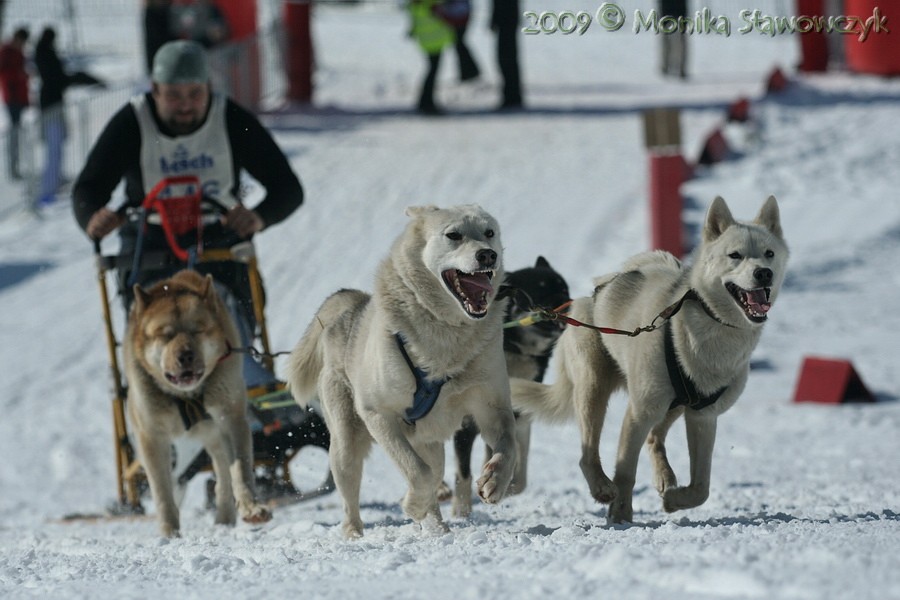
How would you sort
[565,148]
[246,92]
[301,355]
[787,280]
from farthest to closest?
[246,92] → [565,148] → [787,280] → [301,355]

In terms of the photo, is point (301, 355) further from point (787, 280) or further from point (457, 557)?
point (787, 280)

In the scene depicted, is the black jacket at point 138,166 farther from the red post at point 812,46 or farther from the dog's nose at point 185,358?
the red post at point 812,46

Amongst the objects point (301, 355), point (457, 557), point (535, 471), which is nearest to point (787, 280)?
point (535, 471)

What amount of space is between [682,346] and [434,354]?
2.46 ft

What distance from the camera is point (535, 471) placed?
6535 millimetres

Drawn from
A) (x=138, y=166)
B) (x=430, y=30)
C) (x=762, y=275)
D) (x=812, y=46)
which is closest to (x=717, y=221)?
(x=762, y=275)

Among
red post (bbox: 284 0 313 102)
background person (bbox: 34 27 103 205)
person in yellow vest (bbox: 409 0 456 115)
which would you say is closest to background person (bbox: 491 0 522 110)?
person in yellow vest (bbox: 409 0 456 115)

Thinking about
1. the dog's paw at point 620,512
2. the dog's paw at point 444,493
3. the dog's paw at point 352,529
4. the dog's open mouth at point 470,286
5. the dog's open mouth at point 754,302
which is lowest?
the dog's paw at point 444,493

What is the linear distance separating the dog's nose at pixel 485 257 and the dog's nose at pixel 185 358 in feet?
4.59

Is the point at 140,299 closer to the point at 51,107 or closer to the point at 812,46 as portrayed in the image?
the point at 51,107

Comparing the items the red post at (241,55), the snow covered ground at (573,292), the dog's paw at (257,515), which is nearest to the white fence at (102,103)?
the red post at (241,55)

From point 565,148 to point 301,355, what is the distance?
9852mm

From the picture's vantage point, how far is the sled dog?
17.0ft

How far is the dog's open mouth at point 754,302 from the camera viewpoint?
4.13 m
